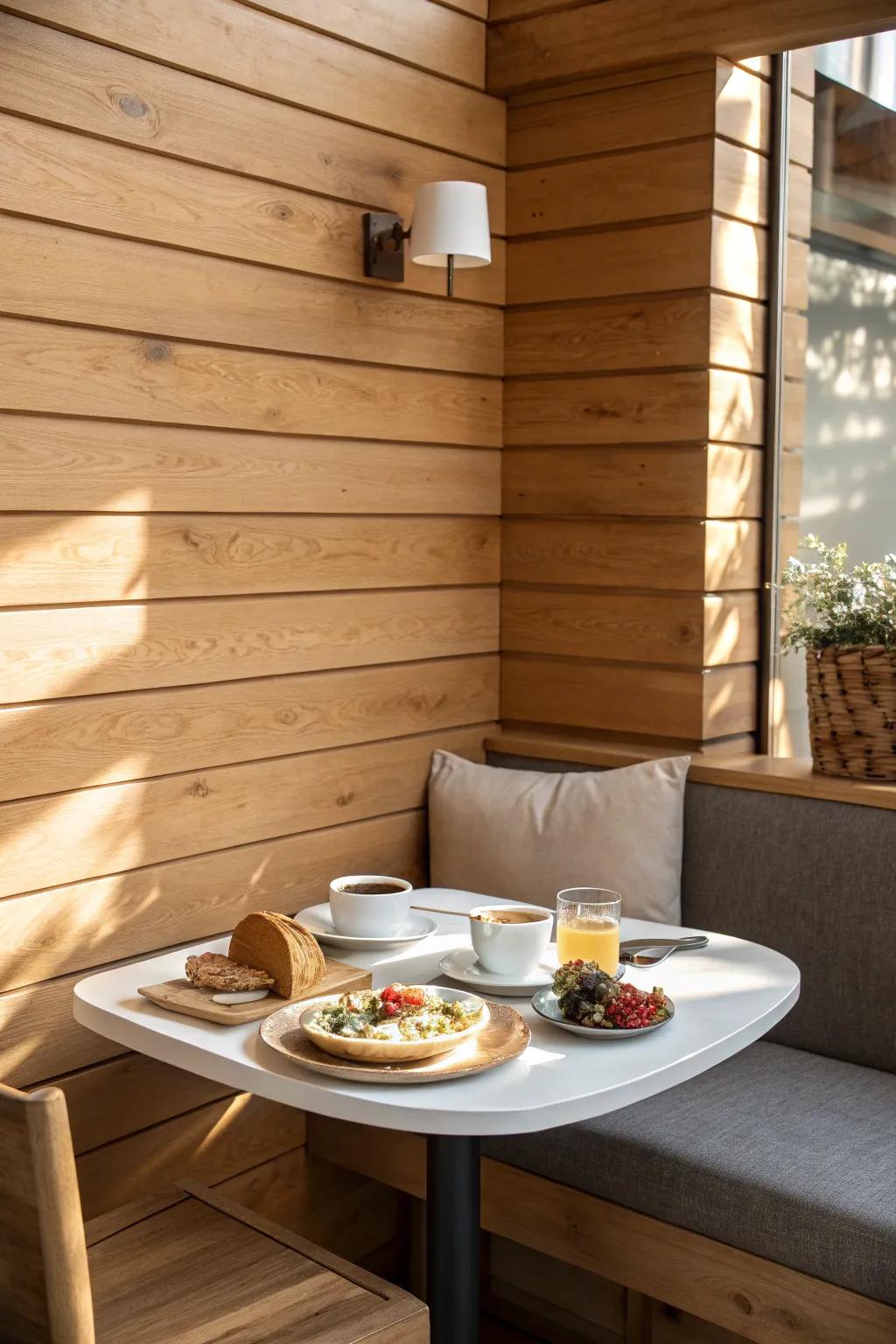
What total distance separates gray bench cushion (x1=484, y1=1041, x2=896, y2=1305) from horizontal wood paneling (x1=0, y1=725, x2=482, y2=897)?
0.69 m

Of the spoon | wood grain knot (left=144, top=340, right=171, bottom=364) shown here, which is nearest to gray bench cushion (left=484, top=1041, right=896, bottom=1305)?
the spoon

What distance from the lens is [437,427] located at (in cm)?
277

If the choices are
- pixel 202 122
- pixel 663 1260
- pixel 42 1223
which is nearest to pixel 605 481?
pixel 202 122

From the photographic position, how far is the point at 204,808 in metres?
2.34

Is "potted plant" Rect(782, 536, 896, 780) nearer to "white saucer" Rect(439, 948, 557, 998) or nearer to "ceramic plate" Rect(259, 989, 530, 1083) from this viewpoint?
"white saucer" Rect(439, 948, 557, 998)

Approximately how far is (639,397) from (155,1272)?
1.81 metres

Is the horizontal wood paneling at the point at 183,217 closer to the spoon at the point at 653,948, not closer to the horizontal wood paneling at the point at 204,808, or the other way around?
the horizontal wood paneling at the point at 204,808

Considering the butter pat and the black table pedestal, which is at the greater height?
the butter pat

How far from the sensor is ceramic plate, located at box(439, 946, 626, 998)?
1.83 meters

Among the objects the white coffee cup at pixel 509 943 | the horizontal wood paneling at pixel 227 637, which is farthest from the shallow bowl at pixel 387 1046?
the horizontal wood paneling at pixel 227 637

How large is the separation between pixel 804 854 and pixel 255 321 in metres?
1.35

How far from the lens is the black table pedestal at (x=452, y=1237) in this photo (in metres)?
1.80

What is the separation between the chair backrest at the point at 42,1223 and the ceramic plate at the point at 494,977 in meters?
0.63

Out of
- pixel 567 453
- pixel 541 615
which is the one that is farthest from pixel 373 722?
pixel 567 453
